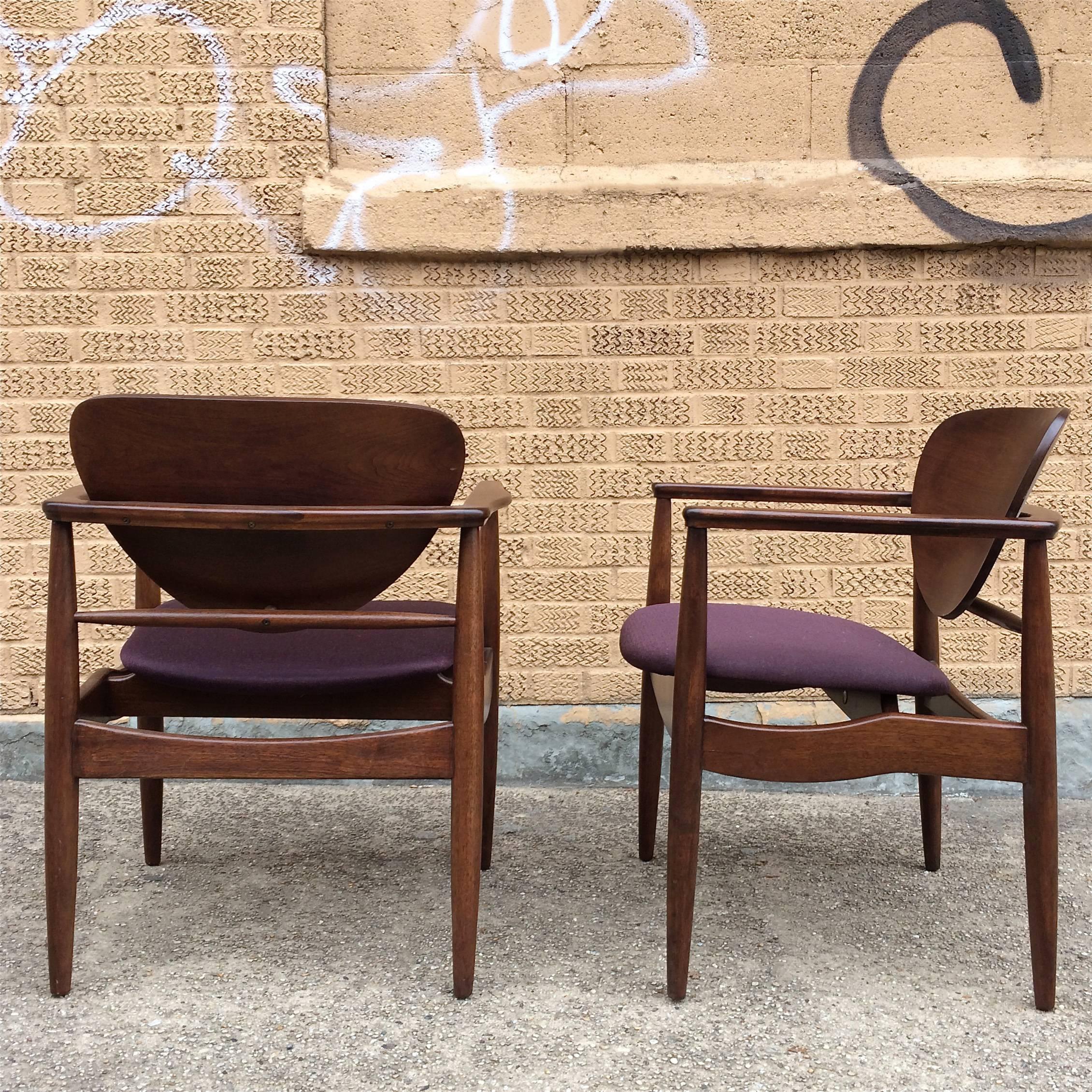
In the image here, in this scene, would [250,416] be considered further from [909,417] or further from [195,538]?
[909,417]

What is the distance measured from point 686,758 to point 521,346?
144 centimetres

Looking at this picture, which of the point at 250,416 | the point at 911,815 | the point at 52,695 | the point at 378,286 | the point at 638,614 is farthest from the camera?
the point at 378,286

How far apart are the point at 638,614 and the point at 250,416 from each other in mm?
915

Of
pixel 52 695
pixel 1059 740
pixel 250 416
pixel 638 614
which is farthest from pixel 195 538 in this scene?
pixel 1059 740

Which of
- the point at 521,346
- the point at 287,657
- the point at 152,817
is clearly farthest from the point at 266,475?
the point at 521,346

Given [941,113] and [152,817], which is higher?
[941,113]

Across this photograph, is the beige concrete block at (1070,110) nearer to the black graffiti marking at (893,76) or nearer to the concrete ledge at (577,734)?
the black graffiti marking at (893,76)

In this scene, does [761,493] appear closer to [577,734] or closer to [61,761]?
[577,734]

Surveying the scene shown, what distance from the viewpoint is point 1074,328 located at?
283 centimetres

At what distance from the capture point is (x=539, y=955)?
1.92 meters

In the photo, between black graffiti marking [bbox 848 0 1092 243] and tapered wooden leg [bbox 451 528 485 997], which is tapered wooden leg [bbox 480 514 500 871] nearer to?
tapered wooden leg [bbox 451 528 485 997]

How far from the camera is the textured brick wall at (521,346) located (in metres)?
2.79

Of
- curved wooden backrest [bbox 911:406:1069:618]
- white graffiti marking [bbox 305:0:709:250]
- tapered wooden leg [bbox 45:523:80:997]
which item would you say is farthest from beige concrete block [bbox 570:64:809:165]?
tapered wooden leg [bbox 45:523:80:997]

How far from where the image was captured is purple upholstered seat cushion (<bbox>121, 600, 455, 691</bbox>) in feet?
5.78
